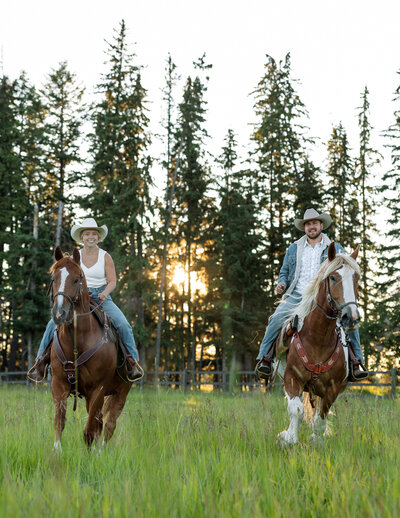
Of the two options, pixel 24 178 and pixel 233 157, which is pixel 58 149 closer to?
pixel 24 178

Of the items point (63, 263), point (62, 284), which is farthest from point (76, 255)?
point (62, 284)

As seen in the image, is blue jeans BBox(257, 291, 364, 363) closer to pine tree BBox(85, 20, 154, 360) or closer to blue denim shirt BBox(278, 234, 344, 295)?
blue denim shirt BBox(278, 234, 344, 295)

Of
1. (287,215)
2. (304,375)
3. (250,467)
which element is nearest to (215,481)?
(250,467)

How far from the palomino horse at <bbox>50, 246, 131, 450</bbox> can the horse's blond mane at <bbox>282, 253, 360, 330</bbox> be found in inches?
95.7

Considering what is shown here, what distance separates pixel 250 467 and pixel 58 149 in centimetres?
3420

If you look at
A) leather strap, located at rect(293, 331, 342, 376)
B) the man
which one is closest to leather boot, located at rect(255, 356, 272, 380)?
the man

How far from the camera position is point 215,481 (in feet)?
13.5

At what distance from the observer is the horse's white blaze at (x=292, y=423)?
239 inches

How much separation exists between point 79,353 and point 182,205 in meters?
30.0

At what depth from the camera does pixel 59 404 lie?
640cm

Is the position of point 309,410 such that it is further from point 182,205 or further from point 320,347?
point 182,205

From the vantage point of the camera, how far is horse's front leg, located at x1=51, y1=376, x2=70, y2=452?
6.19 meters

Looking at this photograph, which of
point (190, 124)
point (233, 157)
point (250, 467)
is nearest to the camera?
point (250, 467)

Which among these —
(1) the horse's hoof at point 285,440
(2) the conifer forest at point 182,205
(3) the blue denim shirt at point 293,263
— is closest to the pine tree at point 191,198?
(2) the conifer forest at point 182,205
